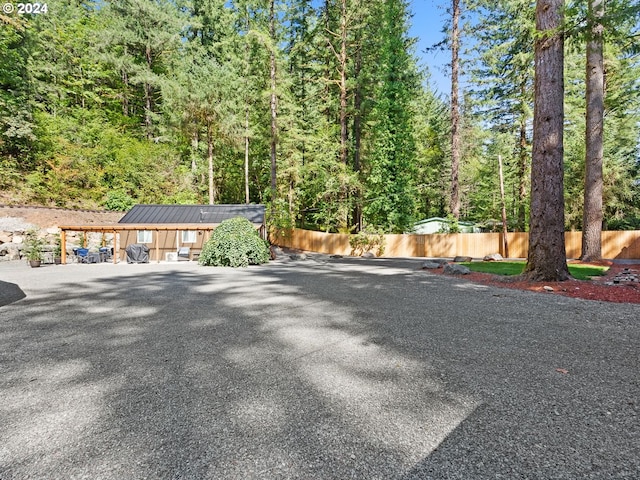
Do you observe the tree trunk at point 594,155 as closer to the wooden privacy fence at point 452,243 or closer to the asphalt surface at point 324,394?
the wooden privacy fence at point 452,243

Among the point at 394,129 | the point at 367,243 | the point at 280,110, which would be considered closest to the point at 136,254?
the point at 367,243

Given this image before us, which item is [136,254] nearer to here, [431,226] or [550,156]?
[550,156]

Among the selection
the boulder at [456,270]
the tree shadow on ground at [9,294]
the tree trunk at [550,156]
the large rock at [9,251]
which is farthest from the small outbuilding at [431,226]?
the large rock at [9,251]

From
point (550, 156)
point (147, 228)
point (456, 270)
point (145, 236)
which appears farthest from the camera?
point (145, 236)

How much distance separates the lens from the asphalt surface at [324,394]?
5.28 feet

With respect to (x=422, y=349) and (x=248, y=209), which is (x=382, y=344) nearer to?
(x=422, y=349)

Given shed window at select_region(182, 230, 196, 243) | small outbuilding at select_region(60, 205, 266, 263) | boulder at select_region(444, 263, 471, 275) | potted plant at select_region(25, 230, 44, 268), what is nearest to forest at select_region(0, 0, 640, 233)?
small outbuilding at select_region(60, 205, 266, 263)

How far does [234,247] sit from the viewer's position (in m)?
12.5

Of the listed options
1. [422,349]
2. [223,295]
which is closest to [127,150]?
[223,295]

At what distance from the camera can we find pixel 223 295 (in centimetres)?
648

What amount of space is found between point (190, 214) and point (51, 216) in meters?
7.04

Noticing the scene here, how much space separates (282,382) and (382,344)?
1.32 metres

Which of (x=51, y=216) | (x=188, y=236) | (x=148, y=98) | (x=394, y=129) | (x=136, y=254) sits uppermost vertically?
(x=148, y=98)

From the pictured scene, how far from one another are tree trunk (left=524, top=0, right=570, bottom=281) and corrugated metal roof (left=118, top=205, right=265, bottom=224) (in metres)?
14.2
